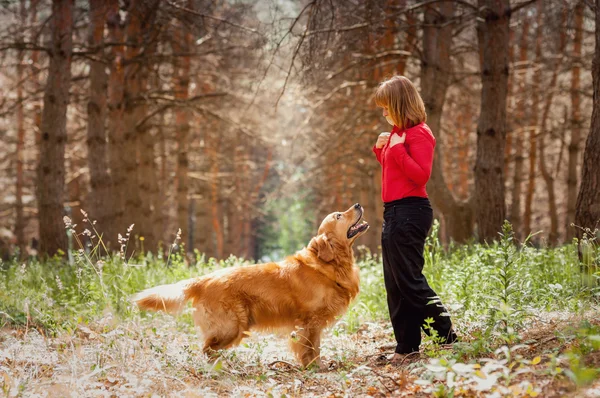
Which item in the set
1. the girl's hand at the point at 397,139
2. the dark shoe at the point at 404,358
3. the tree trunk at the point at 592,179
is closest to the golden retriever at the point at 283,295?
the dark shoe at the point at 404,358

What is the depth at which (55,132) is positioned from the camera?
9.26m

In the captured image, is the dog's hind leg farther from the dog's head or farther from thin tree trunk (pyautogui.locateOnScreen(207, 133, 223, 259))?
thin tree trunk (pyautogui.locateOnScreen(207, 133, 223, 259))

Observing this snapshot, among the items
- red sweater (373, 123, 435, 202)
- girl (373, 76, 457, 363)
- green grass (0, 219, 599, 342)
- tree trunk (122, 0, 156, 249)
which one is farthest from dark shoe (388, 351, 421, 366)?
tree trunk (122, 0, 156, 249)

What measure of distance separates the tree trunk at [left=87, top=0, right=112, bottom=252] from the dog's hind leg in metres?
6.40

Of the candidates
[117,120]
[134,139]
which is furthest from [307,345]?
[134,139]

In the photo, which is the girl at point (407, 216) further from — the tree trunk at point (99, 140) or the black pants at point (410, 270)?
the tree trunk at point (99, 140)

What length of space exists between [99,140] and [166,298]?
6.54 metres

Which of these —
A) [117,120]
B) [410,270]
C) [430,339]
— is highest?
[117,120]

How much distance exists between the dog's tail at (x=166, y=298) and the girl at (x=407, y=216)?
1.78 metres

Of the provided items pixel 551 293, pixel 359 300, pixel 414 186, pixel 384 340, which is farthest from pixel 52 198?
pixel 551 293

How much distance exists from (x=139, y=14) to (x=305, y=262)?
6.68 metres

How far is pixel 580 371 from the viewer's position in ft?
8.64

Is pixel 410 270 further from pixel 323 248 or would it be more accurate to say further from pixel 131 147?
pixel 131 147

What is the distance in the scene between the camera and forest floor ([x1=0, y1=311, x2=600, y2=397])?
10.1 feet
